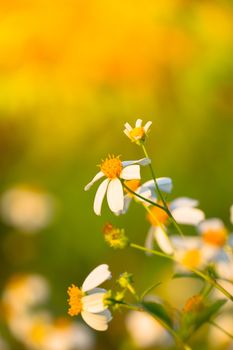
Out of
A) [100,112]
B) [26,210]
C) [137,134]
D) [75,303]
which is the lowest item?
[26,210]

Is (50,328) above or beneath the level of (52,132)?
beneath

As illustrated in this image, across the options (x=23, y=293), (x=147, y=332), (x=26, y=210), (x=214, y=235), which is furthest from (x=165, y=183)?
(x=26, y=210)

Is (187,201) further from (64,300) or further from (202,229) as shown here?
(64,300)

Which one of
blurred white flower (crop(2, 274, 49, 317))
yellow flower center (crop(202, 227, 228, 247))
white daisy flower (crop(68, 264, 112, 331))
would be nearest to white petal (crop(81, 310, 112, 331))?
Result: white daisy flower (crop(68, 264, 112, 331))

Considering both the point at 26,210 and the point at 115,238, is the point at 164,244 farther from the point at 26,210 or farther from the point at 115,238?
the point at 26,210

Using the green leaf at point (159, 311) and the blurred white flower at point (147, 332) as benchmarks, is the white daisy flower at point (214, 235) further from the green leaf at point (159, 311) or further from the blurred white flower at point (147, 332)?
the blurred white flower at point (147, 332)

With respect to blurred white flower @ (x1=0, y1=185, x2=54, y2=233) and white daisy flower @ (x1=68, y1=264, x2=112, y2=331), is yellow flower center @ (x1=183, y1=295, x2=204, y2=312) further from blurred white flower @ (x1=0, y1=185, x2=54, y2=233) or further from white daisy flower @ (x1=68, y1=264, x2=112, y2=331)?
blurred white flower @ (x1=0, y1=185, x2=54, y2=233)

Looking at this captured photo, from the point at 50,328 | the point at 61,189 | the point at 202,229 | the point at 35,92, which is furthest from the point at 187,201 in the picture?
the point at 35,92
